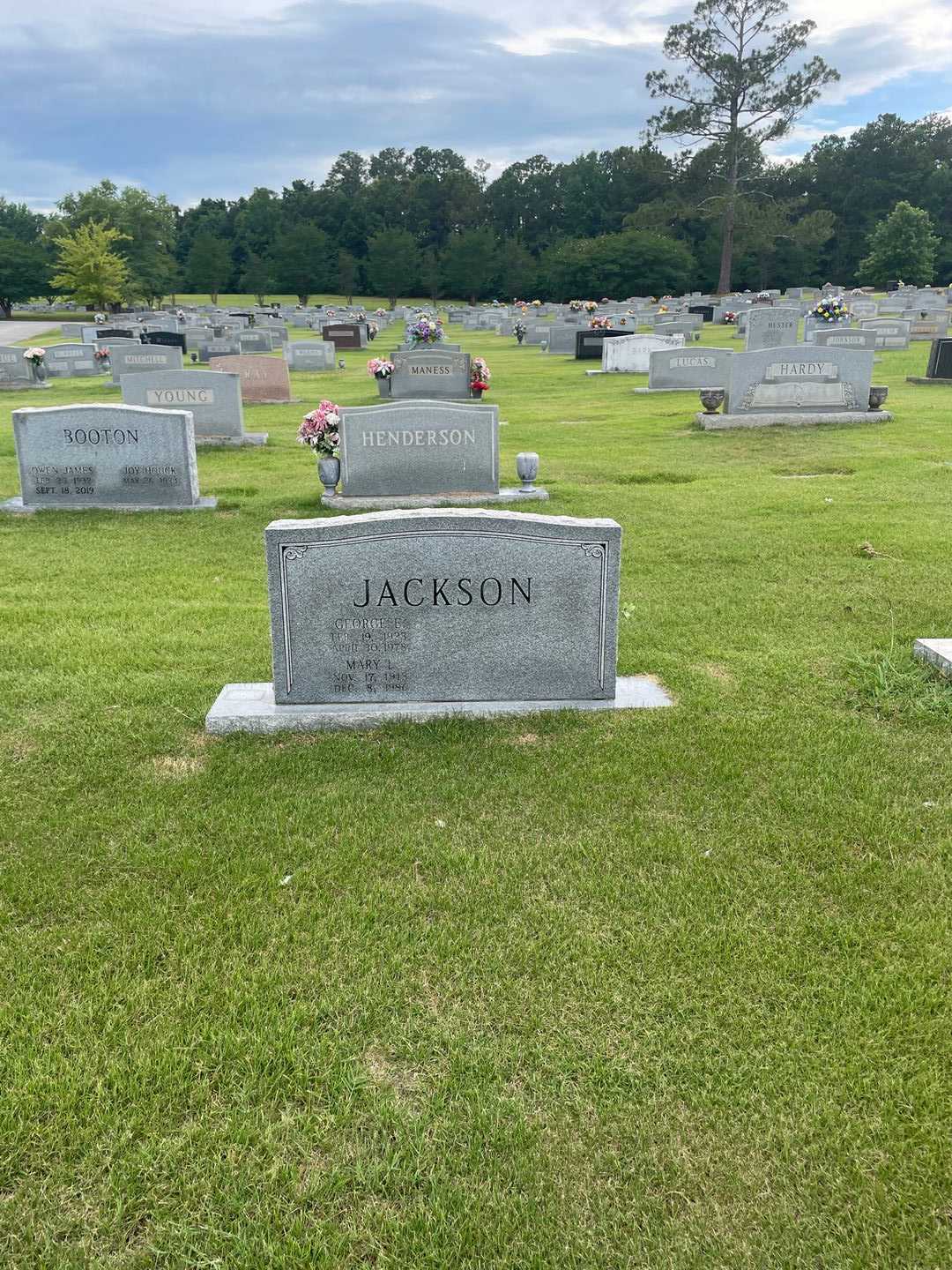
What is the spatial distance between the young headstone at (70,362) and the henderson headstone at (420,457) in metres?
20.4

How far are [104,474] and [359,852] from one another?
25.3 ft

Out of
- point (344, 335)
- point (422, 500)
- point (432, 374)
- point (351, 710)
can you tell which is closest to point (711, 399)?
point (432, 374)

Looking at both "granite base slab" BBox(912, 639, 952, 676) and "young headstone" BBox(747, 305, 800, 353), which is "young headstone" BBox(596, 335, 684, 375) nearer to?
"young headstone" BBox(747, 305, 800, 353)

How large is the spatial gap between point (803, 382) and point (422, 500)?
26.4 ft

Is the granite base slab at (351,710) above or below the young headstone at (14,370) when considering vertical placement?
below

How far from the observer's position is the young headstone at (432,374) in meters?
18.1

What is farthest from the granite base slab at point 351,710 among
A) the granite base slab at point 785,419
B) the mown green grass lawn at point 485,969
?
the granite base slab at point 785,419

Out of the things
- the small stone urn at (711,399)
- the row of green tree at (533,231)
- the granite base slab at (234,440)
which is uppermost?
the row of green tree at (533,231)

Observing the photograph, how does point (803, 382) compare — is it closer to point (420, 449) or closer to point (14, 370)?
point (420, 449)

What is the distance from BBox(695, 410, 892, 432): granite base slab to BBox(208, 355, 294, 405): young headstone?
910cm

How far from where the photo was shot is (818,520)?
9086mm

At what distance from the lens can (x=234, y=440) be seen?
47.2 ft

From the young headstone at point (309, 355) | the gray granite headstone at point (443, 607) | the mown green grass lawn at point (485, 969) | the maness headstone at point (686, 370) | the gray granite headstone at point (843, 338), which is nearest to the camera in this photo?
the mown green grass lawn at point (485, 969)

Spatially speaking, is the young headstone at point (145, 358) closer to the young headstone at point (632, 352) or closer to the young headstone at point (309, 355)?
the young headstone at point (309, 355)
